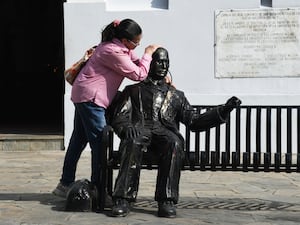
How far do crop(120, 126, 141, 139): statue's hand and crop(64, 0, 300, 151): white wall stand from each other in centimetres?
522

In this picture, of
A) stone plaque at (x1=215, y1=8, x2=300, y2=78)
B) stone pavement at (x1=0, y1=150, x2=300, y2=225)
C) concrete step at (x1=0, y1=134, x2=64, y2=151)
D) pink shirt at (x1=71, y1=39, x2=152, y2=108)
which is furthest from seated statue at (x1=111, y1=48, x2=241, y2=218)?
concrete step at (x1=0, y1=134, x2=64, y2=151)

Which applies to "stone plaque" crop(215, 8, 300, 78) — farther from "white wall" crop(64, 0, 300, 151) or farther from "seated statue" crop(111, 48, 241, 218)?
"seated statue" crop(111, 48, 241, 218)

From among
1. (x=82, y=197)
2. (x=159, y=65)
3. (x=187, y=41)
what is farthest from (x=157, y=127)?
(x=187, y=41)

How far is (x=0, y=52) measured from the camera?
1894cm

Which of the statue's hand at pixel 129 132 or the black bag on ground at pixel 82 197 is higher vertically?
the statue's hand at pixel 129 132

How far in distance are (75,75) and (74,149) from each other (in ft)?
2.43

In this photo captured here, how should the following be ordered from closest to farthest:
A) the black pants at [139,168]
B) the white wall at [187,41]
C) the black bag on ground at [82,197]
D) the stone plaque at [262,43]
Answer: the black pants at [139,168] → the black bag on ground at [82,197] → the stone plaque at [262,43] → the white wall at [187,41]

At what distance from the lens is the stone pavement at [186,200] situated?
5.39 m

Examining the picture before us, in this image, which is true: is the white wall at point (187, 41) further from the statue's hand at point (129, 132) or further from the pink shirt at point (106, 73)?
the statue's hand at point (129, 132)

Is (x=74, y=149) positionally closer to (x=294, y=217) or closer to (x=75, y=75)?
(x=75, y=75)

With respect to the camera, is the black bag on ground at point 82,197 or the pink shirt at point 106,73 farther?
the pink shirt at point 106,73

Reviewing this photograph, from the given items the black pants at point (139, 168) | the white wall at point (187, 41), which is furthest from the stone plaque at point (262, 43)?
the black pants at point (139, 168)

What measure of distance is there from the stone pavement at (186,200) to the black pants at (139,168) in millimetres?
224

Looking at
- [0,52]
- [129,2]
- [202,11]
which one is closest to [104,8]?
[129,2]
